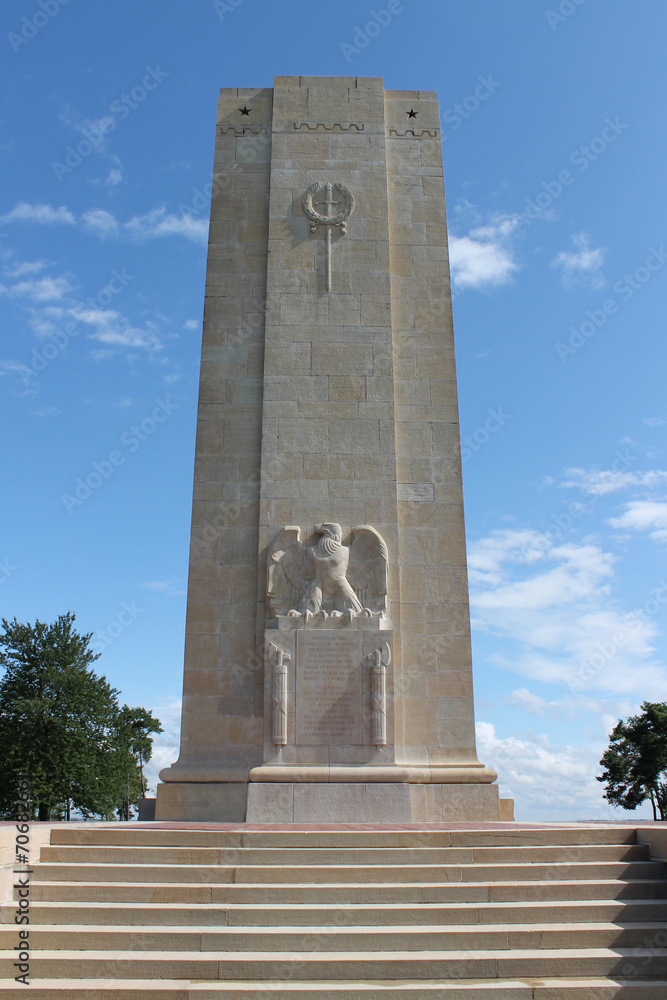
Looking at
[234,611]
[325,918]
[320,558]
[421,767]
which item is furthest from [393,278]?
[325,918]

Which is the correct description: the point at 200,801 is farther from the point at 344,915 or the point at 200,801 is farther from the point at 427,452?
the point at 427,452

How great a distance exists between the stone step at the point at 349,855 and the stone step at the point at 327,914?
963mm

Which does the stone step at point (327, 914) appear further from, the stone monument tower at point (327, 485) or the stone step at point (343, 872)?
the stone monument tower at point (327, 485)

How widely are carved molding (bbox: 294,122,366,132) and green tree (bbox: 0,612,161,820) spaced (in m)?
25.6

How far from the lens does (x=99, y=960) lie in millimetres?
7820

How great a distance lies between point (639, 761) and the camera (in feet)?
138

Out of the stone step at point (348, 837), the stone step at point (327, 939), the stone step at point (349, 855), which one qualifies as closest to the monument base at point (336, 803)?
the stone step at point (348, 837)

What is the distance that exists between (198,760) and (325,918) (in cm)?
681

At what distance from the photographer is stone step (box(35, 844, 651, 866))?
977cm

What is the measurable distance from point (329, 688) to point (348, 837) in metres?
4.27

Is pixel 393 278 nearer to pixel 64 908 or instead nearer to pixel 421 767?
pixel 421 767

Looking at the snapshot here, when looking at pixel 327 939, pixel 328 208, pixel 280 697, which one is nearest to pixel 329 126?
pixel 328 208

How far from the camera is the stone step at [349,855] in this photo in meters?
9.77

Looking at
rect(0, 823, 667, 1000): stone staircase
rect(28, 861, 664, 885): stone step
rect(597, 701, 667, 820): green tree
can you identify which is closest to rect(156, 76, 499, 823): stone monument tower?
rect(0, 823, 667, 1000): stone staircase
